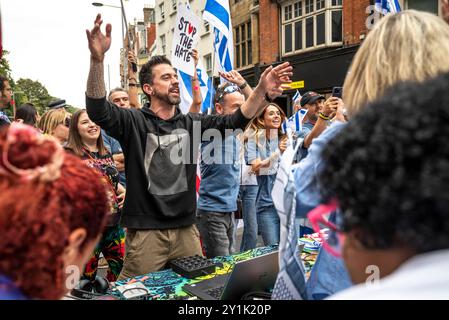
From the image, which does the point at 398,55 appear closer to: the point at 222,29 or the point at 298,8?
the point at 222,29

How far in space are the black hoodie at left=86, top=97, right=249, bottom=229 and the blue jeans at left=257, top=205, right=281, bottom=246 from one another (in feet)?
5.32

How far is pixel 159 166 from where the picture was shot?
2.48 m

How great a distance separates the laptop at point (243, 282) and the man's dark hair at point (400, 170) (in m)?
0.87

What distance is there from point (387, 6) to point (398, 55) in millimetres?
4509

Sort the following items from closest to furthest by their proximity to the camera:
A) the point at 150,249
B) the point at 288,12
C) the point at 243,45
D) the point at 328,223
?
the point at 328,223
the point at 150,249
the point at 288,12
the point at 243,45

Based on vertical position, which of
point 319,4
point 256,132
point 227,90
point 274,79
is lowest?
point 256,132

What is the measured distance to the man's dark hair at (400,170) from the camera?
56cm

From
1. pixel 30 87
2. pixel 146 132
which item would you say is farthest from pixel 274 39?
pixel 30 87

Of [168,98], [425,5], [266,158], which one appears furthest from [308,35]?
[168,98]

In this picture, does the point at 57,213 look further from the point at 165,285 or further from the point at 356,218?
the point at 165,285

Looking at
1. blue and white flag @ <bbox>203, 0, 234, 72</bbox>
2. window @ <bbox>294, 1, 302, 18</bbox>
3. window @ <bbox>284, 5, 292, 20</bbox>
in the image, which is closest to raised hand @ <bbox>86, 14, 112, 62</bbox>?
blue and white flag @ <bbox>203, 0, 234, 72</bbox>

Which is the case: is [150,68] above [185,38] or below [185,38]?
below

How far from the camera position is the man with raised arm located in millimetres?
2379

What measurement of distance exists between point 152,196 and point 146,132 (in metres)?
0.45
